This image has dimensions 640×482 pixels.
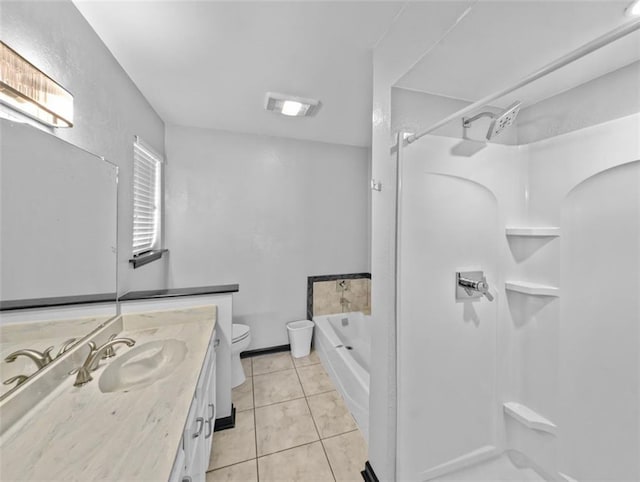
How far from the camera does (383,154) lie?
4.36 ft

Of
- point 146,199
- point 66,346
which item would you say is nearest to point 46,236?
point 66,346

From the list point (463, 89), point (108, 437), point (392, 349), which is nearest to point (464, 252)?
point (392, 349)

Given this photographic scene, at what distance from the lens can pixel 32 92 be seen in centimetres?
94

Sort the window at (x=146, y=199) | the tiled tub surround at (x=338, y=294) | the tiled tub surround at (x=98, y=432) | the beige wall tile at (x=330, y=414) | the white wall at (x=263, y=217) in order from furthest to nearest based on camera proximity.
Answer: the tiled tub surround at (x=338, y=294) → the white wall at (x=263, y=217) → the window at (x=146, y=199) → the beige wall tile at (x=330, y=414) → the tiled tub surround at (x=98, y=432)

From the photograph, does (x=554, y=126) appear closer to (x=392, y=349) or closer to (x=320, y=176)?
(x=392, y=349)

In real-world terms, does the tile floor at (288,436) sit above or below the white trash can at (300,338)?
below

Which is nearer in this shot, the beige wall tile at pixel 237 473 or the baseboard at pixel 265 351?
the beige wall tile at pixel 237 473

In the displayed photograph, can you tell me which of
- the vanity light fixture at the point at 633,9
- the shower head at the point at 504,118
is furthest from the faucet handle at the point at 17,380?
the vanity light fixture at the point at 633,9

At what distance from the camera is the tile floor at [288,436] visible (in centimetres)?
151

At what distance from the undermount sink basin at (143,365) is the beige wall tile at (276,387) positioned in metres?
1.10

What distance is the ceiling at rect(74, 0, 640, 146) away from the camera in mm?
969

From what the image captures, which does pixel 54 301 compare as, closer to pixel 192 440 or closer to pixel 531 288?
pixel 192 440

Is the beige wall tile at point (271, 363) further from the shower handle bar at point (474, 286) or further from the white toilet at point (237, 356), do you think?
the shower handle bar at point (474, 286)

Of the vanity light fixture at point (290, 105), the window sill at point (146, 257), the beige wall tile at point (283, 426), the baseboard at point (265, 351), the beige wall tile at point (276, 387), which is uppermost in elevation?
the vanity light fixture at point (290, 105)
